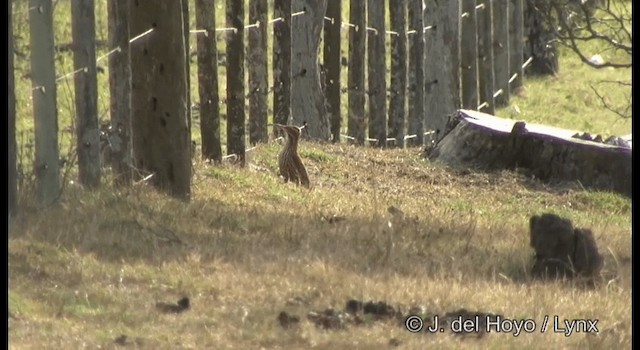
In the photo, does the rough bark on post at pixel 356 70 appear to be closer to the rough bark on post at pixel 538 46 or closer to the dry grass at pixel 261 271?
the dry grass at pixel 261 271

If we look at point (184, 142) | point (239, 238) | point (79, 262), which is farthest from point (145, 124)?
point (79, 262)

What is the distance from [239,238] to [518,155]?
562 cm

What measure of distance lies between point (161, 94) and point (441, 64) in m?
8.07

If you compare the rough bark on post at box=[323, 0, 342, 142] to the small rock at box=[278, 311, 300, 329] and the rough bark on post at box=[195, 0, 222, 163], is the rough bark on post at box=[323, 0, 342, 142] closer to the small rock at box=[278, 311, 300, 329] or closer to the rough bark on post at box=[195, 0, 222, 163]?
the rough bark on post at box=[195, 0, 222, 163]

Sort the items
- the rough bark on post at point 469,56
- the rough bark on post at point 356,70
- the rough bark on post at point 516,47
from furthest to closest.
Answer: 1. the rough bark on post at point 516,47
2. the rough bark on post at point 469,56
3. the rough bark on post at point 356,70

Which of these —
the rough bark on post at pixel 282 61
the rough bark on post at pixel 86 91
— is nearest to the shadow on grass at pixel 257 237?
the rough bark on post at pixel 86 91

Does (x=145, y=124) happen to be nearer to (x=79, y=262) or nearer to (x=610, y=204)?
(x=79, y=262)

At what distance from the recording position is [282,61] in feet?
40.3

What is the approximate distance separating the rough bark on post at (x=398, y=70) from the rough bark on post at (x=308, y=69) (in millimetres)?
1938

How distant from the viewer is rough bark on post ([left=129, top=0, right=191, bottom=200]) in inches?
350

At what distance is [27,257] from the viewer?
6.89 metres

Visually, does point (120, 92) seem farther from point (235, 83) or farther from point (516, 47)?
point (516, 47)

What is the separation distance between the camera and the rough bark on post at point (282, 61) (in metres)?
12.2

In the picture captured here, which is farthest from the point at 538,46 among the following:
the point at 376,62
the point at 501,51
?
the point at 376,62
